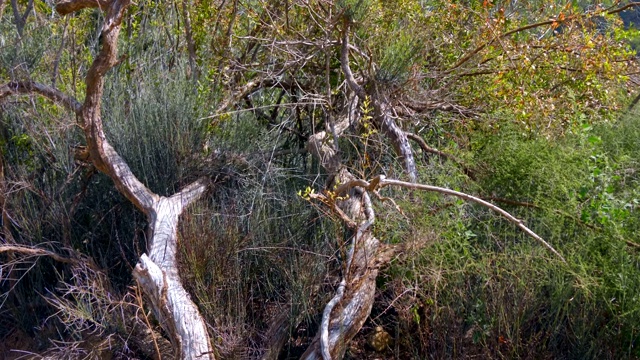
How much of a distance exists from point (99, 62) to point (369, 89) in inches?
79.7

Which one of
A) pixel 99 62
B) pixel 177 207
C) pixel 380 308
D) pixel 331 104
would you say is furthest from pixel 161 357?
pixel 331 104

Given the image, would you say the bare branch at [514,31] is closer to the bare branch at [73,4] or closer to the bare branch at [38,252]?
the bare branch at [73,4]

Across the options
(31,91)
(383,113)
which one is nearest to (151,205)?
(31,91)

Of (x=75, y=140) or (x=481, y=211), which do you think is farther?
(x=75, y=140)

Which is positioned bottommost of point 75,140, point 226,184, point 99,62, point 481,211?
point 481,211

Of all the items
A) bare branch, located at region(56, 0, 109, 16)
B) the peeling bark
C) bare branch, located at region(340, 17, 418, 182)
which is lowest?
the peeling bark

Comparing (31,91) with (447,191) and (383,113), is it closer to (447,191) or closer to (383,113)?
(383,113)

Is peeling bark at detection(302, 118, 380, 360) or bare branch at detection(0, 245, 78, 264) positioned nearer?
peeling bark at detection(302, 118, 380, 360)

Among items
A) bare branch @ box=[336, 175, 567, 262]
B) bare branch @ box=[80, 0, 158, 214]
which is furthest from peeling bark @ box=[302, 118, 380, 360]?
bare branch @ box=[80, 0, 158, 214]

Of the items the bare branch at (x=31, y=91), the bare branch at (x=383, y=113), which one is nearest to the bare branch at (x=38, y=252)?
the bare branch at (x=31, y=91)

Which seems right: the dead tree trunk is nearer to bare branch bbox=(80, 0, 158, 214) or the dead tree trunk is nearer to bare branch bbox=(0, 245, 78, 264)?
bare branch bbox=(80, 0, 158, 214)

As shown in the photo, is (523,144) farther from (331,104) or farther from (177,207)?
(177,207)

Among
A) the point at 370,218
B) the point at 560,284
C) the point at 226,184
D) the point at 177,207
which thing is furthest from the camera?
the point at 226,184

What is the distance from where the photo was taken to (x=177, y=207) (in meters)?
5.25
